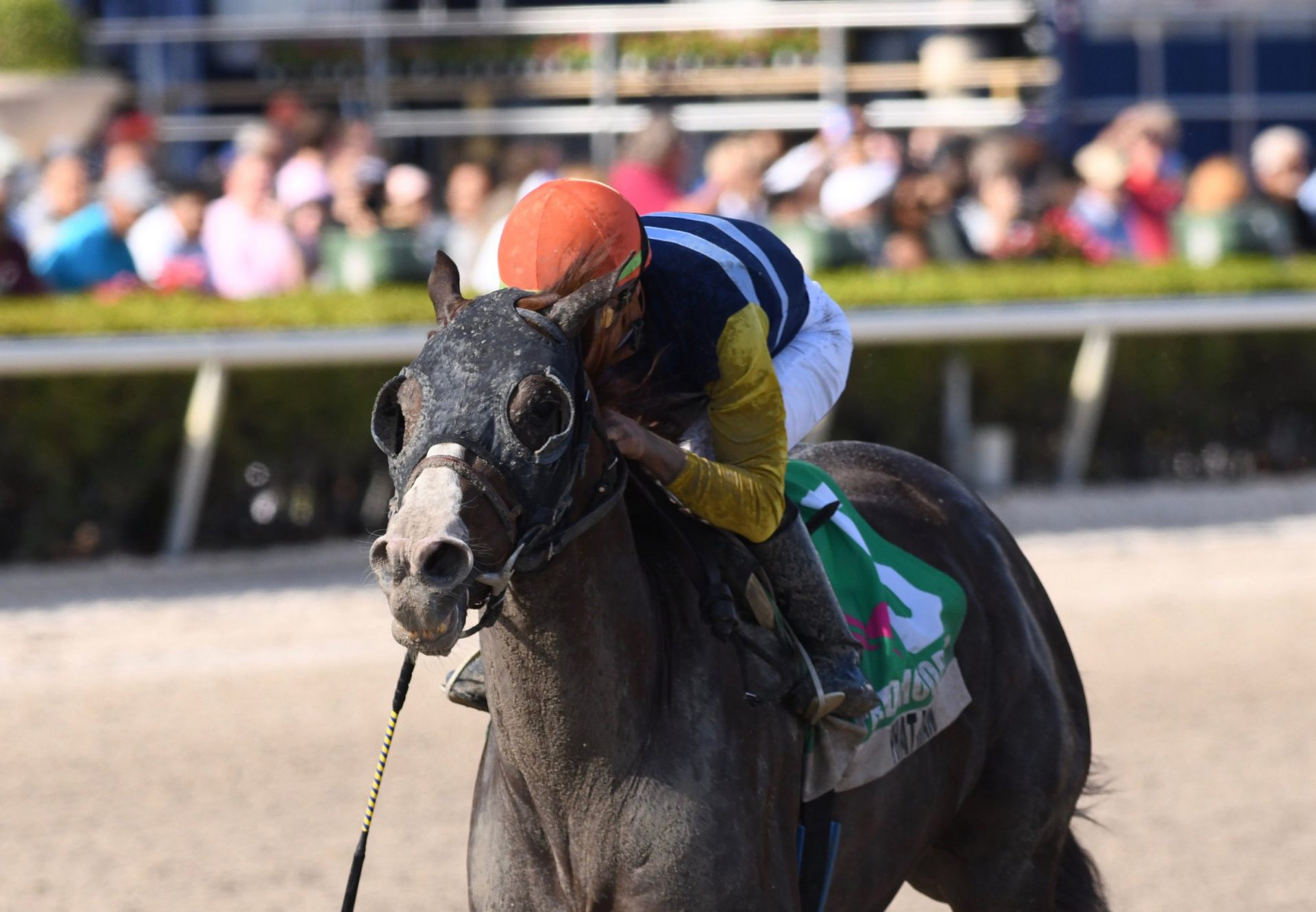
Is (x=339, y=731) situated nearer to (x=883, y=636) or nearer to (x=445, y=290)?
(x=883, y=636)

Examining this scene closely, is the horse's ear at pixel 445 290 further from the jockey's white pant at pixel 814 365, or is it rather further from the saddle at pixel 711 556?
the jockey's white pant at pixel 814 365

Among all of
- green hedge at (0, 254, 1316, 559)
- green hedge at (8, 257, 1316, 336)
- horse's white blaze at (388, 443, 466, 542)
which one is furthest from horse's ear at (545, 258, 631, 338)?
green hedge at (8, 257, 1316, 336)

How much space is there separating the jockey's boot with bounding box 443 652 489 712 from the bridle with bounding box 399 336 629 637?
1.37 ft

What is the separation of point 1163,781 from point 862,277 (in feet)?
14.2

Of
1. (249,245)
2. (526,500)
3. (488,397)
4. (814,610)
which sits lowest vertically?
(249,245)

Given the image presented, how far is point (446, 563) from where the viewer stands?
216cm

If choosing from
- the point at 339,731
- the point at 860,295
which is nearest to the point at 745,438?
the point at 339,731

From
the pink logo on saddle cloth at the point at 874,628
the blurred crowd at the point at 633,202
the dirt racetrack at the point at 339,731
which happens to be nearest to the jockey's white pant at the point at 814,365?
the pink logo on saddle cloth at the point at 874,628

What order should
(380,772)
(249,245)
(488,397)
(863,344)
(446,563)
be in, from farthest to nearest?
(249,245)
(863,344)
(380,772)
(488,397)
(446,563)

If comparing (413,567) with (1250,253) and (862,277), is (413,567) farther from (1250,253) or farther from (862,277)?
(1250,253)

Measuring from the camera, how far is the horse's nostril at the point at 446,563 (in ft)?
7.01

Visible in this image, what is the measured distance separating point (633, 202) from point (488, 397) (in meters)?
5.78

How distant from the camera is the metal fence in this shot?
762 cm

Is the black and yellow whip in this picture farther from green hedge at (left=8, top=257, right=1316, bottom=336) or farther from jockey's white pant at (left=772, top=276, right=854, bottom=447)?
green hedge at (left=8, top=257, right=1316, bottom=336)
